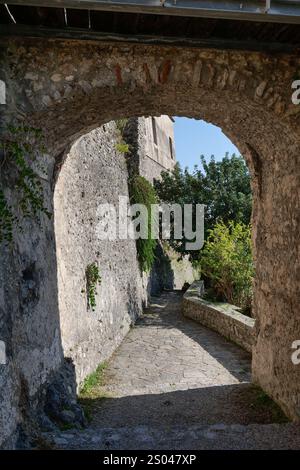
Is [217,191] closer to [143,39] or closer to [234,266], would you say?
[234,266]

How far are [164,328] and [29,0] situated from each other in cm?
892

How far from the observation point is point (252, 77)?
13.5 feet

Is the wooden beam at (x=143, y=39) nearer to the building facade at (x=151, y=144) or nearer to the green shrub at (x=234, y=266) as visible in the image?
the green shrub at (x=234, y=266)

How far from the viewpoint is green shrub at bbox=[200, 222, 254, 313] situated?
444 inches

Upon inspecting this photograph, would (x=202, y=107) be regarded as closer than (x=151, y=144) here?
Yes

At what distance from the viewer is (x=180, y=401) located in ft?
19.3

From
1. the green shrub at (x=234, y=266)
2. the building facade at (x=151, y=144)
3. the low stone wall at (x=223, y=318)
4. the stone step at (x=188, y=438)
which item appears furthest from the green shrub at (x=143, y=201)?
the stone step at (x=188, y=438)

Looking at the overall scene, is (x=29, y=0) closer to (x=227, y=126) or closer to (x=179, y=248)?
(x=227, y=126)

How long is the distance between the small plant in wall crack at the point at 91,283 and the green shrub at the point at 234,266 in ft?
15.2

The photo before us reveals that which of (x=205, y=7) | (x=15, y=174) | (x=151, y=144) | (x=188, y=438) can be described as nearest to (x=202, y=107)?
(x=205, y=7)

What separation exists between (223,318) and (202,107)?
20.0 feet

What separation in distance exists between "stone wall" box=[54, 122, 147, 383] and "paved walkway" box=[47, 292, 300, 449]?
0.55 metres

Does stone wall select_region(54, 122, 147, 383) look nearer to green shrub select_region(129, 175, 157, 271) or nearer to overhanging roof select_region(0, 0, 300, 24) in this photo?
green shrub select_region(129, 175, 157, 271)
